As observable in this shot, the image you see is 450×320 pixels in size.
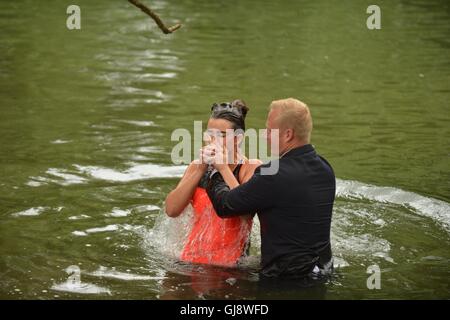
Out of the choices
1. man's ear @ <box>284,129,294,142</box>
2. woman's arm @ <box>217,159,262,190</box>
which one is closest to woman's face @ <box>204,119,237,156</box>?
woman's arm @ <box>217,159,262,190</box>

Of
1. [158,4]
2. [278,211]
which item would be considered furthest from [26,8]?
[278,211]

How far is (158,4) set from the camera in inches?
803

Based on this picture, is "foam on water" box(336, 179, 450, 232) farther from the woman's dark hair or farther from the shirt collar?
the woman's dark hair

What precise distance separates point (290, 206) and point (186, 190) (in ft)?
2.61

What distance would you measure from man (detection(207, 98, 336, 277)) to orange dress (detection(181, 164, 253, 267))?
0.89 feet

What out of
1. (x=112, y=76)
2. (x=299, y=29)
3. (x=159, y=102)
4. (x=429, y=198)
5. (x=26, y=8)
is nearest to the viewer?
(x=429, y=198)

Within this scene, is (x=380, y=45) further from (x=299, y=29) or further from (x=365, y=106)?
(x=365, y=106)

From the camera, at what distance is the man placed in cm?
609

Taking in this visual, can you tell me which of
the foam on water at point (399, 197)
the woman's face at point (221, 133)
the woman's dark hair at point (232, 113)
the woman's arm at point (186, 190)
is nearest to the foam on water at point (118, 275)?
the woman's arm at point (186, 190)

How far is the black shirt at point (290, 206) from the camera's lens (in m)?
6.09

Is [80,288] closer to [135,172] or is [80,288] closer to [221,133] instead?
[221,133]

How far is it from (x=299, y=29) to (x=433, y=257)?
1177cm

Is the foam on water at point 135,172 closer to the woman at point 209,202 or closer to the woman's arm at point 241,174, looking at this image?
the woman at point 209,202
